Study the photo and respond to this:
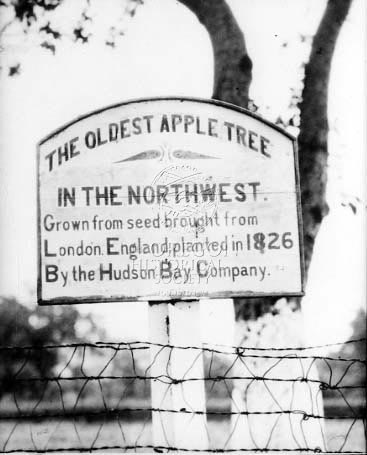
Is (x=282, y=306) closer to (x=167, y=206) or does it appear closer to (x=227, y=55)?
(x=167, y=206)

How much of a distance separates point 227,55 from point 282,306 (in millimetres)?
1767

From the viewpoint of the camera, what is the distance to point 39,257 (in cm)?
346

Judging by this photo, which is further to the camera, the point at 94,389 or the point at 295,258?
the point at 94,389

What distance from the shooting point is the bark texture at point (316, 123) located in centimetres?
446

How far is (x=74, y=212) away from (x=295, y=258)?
1.22m

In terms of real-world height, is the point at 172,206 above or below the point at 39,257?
above

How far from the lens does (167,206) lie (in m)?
3.52

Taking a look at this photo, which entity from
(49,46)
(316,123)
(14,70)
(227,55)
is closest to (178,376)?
A: (316,123)

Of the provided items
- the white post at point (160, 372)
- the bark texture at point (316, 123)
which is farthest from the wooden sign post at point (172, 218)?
the bark texture at point (316, 123)

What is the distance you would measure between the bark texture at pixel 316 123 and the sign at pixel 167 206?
87 centimetres

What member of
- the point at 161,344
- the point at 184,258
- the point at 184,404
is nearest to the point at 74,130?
the point at 184,258

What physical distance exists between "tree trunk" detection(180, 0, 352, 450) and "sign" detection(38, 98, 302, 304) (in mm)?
734

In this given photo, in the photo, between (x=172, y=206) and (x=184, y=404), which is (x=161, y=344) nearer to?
(x=184, y=404)

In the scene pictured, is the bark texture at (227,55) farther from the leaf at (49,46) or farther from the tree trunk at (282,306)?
the leaf at (49,46)
